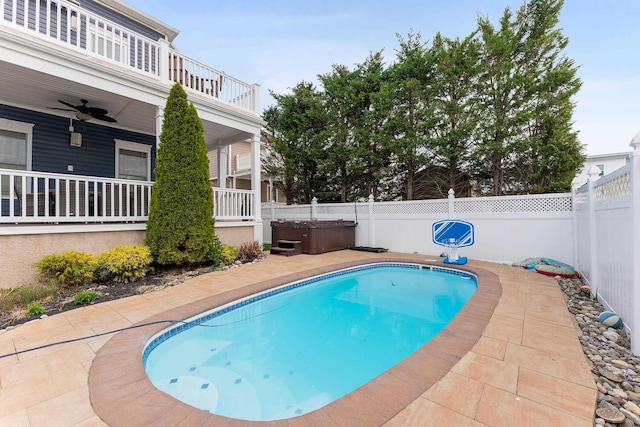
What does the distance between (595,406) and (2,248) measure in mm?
7399

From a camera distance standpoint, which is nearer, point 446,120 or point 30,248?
point 30,248

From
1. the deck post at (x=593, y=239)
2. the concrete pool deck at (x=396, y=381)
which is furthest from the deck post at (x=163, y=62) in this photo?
the deck post at (x=593, y=239)

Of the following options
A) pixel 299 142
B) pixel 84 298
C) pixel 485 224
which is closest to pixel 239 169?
pixel 299 142

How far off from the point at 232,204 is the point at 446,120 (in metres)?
7.17

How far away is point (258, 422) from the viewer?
5.89ft

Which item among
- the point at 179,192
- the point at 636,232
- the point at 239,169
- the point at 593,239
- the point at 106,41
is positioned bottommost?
the point at 593,239

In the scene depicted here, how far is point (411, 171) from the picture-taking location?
10312 millimetres

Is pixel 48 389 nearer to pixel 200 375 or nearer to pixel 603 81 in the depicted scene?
pixel 200 375

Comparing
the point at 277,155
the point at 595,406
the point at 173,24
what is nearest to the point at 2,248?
the point at 595,406

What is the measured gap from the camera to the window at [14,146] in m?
6.52

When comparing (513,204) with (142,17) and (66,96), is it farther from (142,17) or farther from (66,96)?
(142,17)

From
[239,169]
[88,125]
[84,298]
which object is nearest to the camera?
[84,298]

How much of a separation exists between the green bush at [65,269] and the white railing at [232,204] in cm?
299

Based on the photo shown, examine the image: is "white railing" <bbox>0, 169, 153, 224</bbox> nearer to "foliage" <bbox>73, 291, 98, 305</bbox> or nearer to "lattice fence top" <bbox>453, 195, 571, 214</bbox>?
"foliage" <bbox>73, 291, 98, 305</bbox>
